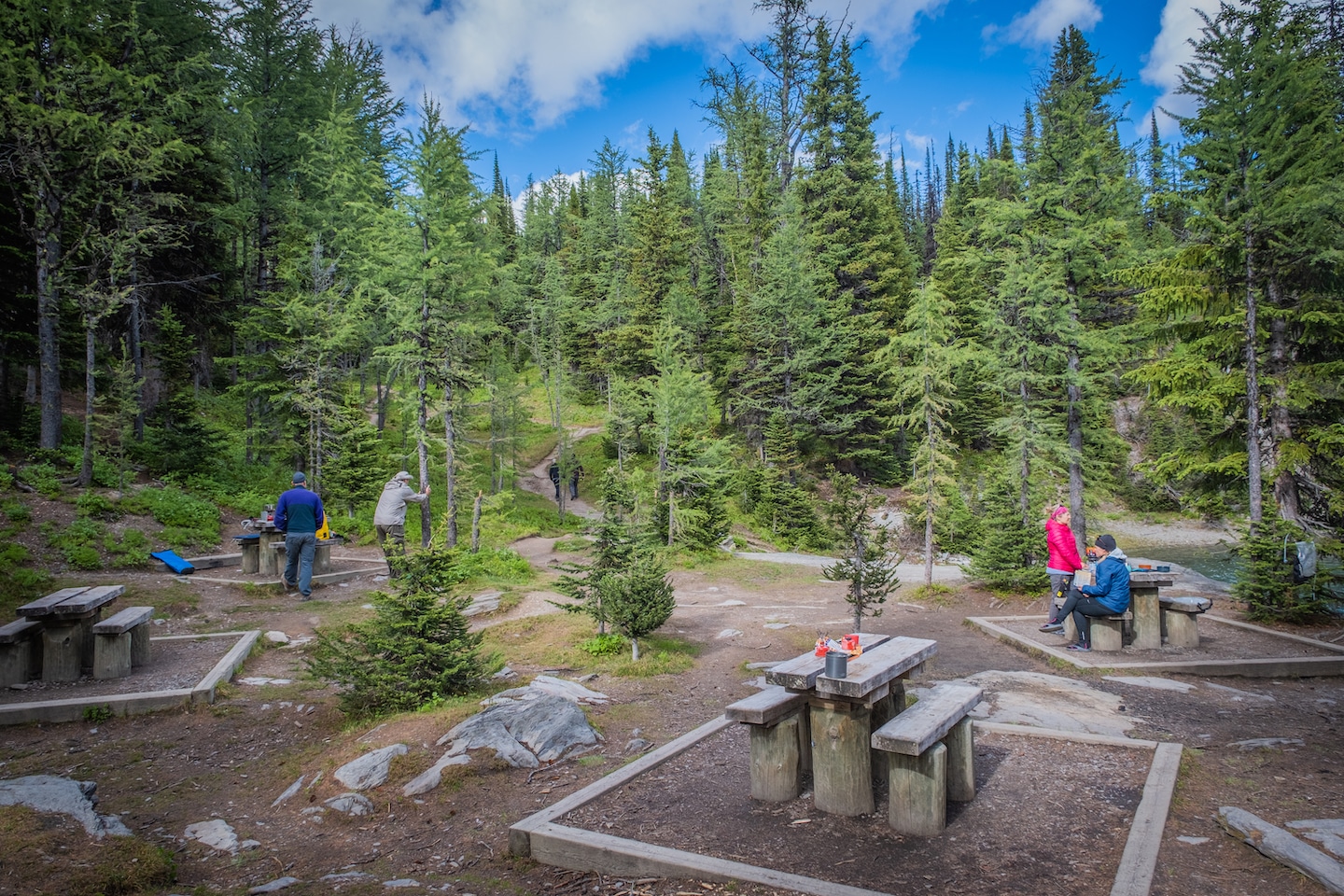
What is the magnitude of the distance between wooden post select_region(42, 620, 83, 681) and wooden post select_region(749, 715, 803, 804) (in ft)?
25.4

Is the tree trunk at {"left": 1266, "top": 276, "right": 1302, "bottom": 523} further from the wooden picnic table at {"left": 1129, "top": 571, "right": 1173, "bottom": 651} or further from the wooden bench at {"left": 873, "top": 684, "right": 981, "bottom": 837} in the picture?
the wooden bench at {"left": 873, "top": 684, "right": 981, "bottom": 837}

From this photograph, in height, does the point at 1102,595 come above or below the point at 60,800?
above

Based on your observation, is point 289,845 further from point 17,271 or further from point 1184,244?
point 17,271

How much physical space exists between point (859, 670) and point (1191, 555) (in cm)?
2849

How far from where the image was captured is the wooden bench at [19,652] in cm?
703

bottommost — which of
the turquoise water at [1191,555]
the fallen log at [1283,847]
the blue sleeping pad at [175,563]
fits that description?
the turquoise water at [1191,555]

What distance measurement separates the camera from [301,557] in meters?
12.3

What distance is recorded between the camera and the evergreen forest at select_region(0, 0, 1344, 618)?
1247 centimetres

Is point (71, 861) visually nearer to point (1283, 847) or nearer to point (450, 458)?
point (1283, 847)

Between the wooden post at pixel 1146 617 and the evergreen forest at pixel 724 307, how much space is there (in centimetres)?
274

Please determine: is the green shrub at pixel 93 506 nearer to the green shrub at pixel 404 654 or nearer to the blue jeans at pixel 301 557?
the blue jeans at pixel 301 557

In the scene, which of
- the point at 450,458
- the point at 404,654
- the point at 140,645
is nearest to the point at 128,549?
the point at 450,458

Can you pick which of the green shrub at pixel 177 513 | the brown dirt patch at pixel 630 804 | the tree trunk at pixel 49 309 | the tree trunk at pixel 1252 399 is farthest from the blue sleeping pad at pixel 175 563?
the tree trunk at pixel 1252 399

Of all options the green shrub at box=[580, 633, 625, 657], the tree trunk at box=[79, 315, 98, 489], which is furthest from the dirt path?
the green shrub at box=[580, 633, 625, 657]
